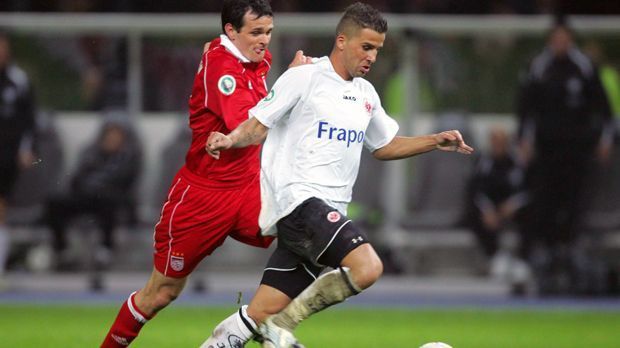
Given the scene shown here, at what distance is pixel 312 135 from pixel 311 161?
0.47 feet

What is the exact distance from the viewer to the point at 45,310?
1237 cm

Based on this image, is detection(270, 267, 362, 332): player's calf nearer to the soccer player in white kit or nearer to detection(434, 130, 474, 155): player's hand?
the soccer player in white kit

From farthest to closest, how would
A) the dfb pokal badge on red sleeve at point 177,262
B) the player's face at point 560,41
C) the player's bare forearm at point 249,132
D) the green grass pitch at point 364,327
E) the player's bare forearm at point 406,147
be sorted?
the player's face at point 560,41
the green grass pitch at point 364,327
the dfb pokal badge on red sleeve at point 177,262
the player's bare forearm at point 406,147
the player's bare forearm at point 249,132

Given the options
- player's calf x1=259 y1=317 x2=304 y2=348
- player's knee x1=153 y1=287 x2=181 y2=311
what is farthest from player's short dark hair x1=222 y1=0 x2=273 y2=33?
player's calf x1=259 y1=317 x2=304 y2=348

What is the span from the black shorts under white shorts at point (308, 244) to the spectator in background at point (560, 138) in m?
7.11

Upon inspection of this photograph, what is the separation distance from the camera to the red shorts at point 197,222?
7.62 meters

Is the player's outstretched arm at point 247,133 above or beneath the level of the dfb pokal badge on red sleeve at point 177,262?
above

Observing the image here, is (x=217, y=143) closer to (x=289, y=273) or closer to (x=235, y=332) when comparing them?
(x=289, y=273)

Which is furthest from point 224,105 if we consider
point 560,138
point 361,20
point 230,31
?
point 560,138

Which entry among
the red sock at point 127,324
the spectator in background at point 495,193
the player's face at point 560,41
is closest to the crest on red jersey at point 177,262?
the red sock at point 127,324

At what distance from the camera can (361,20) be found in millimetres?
6988

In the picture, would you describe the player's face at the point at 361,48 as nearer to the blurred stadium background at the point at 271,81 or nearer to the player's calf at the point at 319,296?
the player's calf at the point at 319,296

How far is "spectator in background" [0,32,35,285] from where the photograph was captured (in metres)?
13.9

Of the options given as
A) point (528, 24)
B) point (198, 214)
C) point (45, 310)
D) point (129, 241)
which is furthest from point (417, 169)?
point (198, 214)
